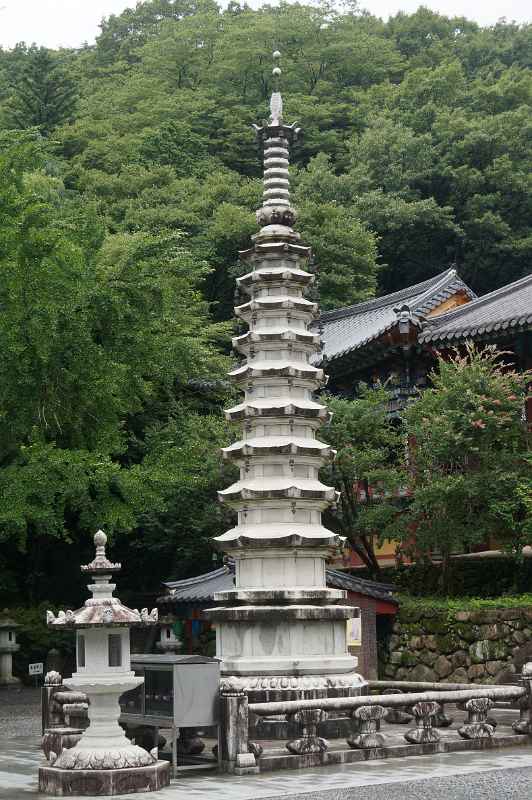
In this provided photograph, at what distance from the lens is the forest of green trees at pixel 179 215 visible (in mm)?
A: 26094

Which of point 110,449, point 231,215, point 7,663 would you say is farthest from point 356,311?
point 7,663

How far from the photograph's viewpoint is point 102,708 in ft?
40.5

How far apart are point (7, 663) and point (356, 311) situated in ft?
57.5

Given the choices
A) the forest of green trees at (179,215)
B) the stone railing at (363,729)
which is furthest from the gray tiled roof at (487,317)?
the stone railing at (363,729)

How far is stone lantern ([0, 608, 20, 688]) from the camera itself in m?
27.9

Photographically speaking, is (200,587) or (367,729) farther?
(200,587)

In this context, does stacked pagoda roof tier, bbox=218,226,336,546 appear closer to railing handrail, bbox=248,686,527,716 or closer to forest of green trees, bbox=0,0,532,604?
railing handrail, bbox=248,686,527,716

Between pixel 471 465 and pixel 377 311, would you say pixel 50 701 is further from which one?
pixel 377 311

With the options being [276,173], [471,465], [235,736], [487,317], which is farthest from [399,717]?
[487,317]

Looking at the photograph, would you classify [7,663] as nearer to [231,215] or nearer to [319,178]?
[231,215]

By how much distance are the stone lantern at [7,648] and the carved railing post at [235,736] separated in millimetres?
15772

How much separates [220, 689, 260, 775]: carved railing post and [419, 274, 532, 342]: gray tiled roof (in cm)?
1542

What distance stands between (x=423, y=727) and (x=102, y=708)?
15.4 feet

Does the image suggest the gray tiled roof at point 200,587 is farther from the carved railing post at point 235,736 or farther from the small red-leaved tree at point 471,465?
the carved railing post at point 235,736
